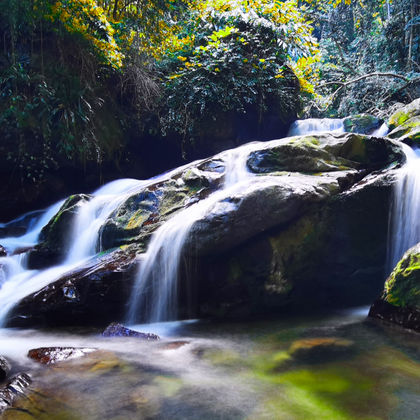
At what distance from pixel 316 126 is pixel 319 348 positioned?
7794mm

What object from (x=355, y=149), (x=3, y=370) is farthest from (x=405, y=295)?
(x=3, y=370)

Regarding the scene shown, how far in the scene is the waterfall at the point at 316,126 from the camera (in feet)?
31.6

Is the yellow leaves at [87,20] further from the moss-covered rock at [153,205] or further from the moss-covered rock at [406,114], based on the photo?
the moss-covered rock at [406,114]

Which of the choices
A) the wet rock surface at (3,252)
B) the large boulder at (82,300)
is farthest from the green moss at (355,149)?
the wet rock surface at (3,252)

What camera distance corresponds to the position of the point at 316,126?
991 centimetres

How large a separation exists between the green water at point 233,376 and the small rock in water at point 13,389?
0.06 meters

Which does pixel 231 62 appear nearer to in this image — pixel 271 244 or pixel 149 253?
pixel 271 244

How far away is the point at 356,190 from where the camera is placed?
4.93 m

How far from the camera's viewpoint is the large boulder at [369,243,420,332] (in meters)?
3.63

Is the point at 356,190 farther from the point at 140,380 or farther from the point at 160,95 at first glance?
the point at 160,95

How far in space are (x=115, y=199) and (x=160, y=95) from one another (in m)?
4.39

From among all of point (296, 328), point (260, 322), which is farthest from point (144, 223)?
point (296, 328)

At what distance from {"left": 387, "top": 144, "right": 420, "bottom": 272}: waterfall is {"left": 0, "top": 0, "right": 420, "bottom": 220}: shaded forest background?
18.0 feet

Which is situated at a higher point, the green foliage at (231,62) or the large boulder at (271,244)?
the green foliage at (231,62)
